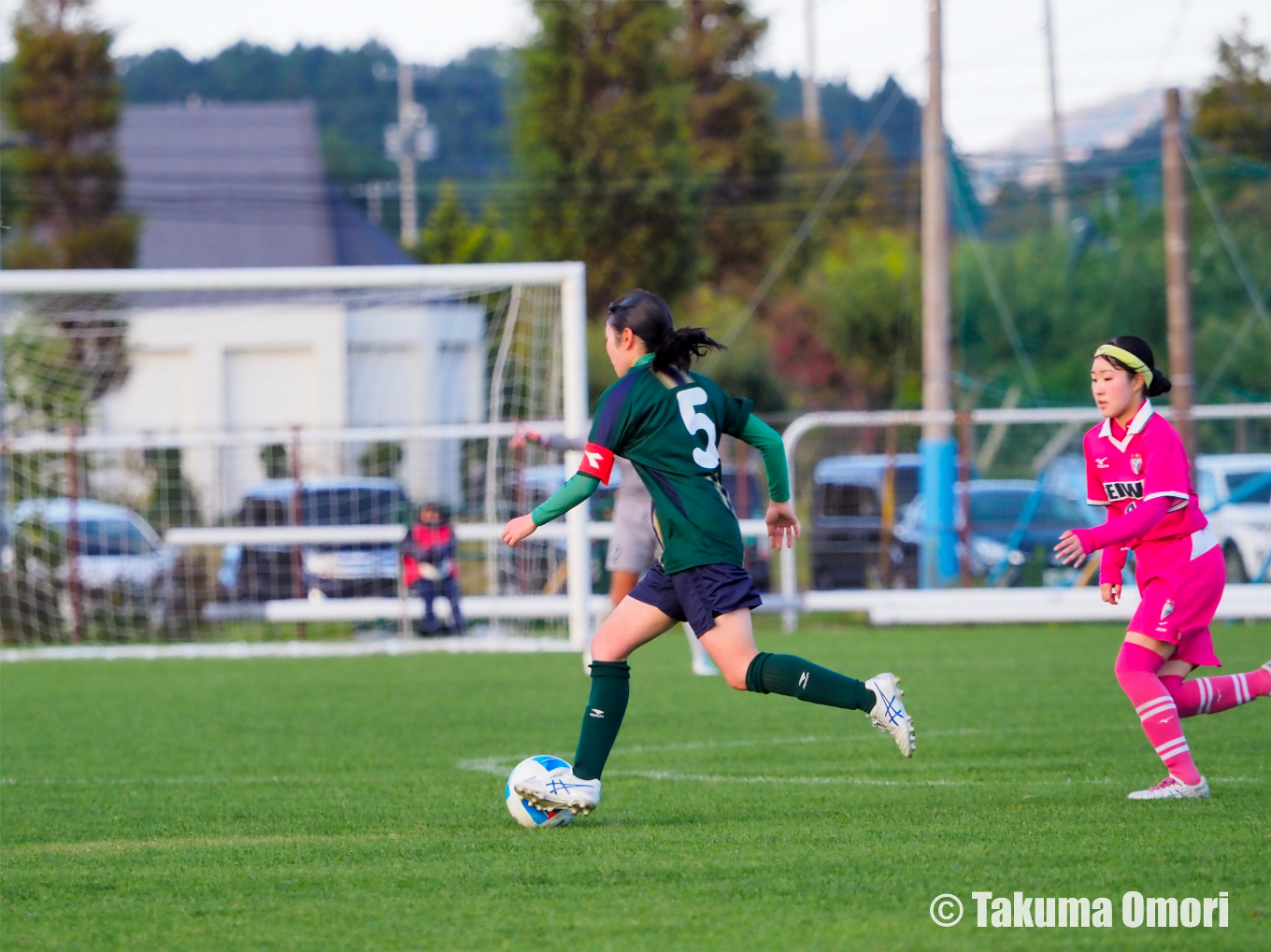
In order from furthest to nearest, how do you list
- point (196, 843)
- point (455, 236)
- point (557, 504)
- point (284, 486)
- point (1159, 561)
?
point (455, 236)
point (284, 486)
point (1159, 561)
point (196, 843)
point (557, 504)

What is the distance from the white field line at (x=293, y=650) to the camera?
14031 mm

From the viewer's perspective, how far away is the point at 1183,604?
5.67 metres

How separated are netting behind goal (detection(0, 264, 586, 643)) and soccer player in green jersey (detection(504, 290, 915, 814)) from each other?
7.66m

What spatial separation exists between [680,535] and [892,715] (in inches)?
37.1

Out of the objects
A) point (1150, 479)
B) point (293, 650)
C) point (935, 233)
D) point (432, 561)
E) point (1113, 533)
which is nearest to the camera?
point (1113, 533)

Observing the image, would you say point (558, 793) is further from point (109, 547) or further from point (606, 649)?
point (109, 547)

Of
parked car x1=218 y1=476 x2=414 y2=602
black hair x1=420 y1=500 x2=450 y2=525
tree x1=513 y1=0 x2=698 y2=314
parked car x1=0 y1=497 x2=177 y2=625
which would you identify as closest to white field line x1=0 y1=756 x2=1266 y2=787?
black hair x1=420 y1=500 x2=450 y2=525

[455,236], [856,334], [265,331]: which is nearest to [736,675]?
[265,331]

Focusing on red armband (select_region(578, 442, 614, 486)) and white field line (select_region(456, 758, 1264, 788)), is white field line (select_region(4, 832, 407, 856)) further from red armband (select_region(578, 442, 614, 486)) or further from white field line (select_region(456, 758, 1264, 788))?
white field line (select_region(456, 758, 1264, 788))

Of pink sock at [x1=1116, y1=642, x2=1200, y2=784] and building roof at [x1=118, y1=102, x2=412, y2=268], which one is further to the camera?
building roof at [x1=118, y1=102, x2=412, y2=268]

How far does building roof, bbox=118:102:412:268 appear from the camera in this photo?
41.2m

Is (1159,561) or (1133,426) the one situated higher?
(1133,426)

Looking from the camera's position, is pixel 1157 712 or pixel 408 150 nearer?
pixel 1157 712

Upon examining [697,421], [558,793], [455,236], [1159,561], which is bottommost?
[558,793]
